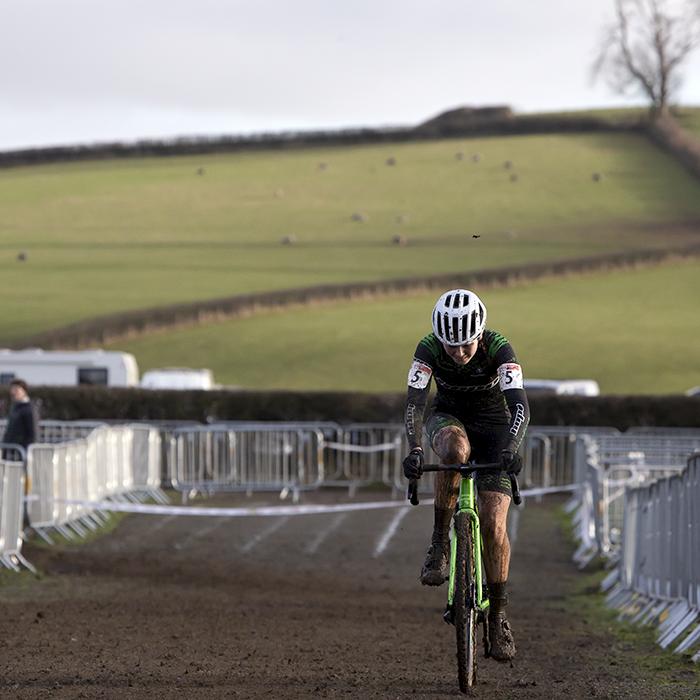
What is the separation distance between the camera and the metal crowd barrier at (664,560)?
8.41 metres

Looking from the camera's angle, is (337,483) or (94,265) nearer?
(337,483)

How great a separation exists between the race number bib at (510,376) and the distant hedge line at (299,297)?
37022 mm

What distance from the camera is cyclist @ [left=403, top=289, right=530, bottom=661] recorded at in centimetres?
641

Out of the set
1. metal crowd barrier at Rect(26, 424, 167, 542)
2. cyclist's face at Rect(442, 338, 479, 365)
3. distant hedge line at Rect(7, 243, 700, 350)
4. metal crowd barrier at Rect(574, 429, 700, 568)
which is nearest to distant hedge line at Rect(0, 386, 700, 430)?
metal crowd barrier at Rect(26, 424, 167, 542)

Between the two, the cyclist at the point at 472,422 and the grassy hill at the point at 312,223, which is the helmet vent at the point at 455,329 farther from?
the grassy hill at the point at 312,223

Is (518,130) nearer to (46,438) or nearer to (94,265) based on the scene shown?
(94,265)

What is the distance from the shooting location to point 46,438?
76.2 feet

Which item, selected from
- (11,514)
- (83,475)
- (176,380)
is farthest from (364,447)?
(11,514)

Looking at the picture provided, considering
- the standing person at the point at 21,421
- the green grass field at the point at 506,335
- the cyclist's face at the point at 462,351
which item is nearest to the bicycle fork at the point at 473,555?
the cyclist's face at the point at 462,351

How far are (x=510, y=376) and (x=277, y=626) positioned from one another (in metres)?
3.90

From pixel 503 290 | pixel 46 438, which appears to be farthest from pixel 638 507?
pixel 503 290

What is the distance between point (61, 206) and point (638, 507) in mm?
48603

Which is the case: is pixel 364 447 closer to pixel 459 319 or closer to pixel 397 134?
pixel 459 319

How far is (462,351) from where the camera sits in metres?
6.55
